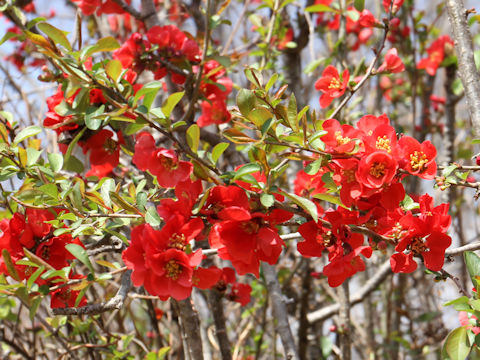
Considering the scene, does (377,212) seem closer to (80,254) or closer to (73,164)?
(80,254)

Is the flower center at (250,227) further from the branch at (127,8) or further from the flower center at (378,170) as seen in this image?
the branch at (127,8)

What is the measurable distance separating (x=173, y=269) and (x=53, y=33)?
0.45m

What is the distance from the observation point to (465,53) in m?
1.11

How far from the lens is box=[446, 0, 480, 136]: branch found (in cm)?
109

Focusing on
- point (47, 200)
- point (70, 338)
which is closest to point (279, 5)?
point (47, 200)

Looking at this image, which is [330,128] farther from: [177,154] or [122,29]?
[122,29]

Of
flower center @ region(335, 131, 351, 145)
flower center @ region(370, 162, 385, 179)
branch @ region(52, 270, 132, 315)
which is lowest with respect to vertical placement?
branch @ region(52, 270, 132, 315)

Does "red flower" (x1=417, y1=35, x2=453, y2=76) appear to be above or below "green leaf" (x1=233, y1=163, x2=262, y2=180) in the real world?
above

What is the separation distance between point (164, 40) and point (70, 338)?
Result: 945 millimetres

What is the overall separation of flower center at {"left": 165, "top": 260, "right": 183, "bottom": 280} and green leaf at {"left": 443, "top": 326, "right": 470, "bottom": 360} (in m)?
0.47

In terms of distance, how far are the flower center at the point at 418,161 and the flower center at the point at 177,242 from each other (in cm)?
39

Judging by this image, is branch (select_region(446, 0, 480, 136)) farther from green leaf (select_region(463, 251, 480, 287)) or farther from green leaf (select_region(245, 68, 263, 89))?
green leaf (select_region(245, 68, 263, 89))

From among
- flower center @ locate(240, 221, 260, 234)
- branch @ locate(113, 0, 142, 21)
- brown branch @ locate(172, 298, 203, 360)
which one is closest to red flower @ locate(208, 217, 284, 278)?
flower center @ locate(240, 221, 260, 234)

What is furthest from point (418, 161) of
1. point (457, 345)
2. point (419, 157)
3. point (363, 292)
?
→ point (363, 292)
